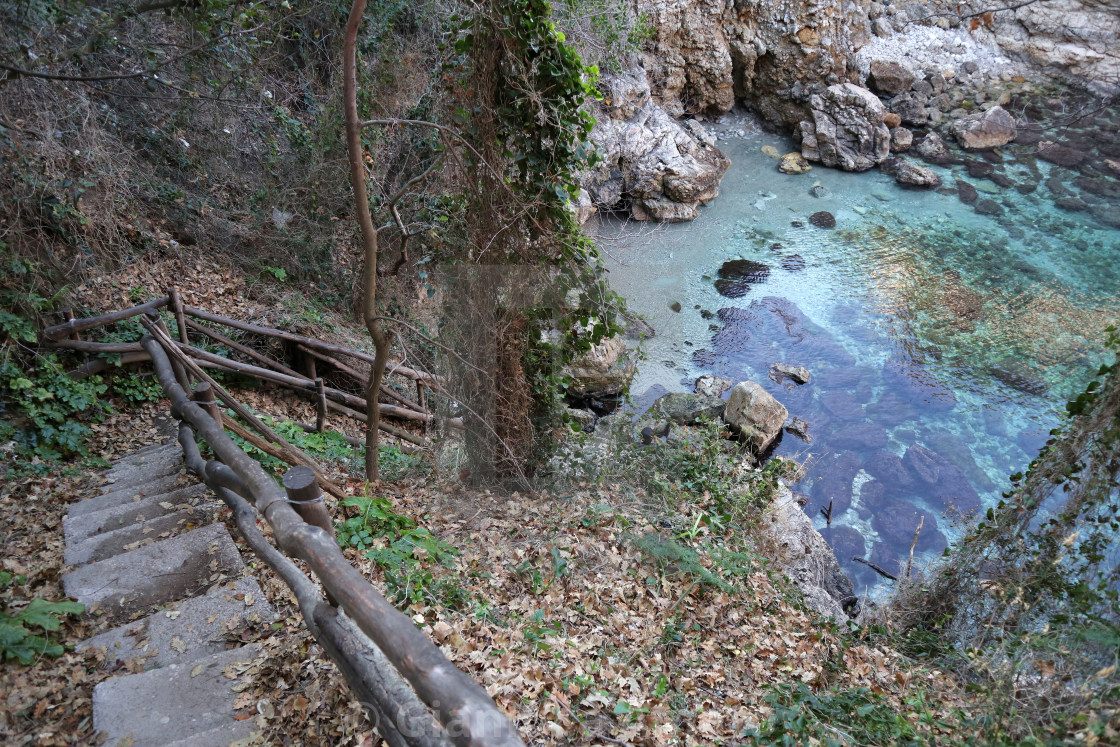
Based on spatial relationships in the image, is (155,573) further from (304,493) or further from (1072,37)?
(1072,37)

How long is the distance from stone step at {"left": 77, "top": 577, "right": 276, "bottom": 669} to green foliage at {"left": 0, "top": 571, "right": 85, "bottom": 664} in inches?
6.9

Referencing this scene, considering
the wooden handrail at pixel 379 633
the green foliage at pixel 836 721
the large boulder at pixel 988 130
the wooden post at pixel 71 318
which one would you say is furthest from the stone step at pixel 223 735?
the large boulder at pixel 988 130

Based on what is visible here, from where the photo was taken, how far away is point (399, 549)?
15.6ft

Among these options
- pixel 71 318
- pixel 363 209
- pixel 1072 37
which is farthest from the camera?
pixel 1072 37

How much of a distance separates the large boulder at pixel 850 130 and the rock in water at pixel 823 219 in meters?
3.43

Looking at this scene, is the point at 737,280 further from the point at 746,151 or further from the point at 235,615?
the point at 235,615

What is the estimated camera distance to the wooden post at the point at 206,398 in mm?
5469

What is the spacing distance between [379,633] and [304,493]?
120 cm

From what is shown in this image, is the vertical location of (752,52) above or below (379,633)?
above

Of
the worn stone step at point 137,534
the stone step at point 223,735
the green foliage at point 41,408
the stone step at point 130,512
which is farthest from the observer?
the green foliage at point 41,408

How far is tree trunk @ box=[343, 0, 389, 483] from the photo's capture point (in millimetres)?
4172

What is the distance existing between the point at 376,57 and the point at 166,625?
35.7ft

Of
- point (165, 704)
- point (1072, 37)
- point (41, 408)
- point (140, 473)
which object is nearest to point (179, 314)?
point (41, 408)

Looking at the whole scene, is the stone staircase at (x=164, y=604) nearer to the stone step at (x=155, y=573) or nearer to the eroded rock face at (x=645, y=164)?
the stone step at (x=155, y=573)
